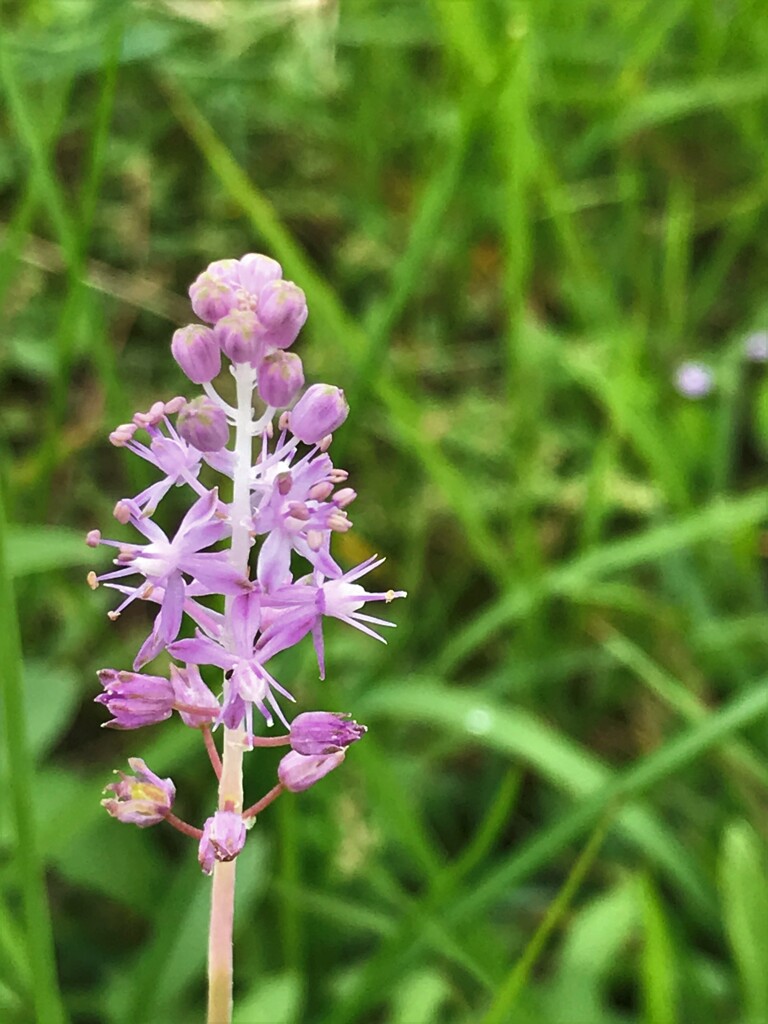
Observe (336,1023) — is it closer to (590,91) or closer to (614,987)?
(614,987)

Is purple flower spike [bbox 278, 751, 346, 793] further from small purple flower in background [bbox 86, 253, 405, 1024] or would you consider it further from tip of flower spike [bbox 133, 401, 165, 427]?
tip of flower spike [bbox 133, 401, 165, 427]

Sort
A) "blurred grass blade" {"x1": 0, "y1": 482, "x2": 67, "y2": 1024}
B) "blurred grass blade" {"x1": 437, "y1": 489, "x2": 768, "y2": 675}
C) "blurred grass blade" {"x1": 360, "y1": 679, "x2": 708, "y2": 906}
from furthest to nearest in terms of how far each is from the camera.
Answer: "blurred grass blade" {"x1": 437, "y1": 489, "x2": 768, "y2": 675} → "blurred grass blade" {"x1": 360, "y1": 679, "x2": 708, "y2": 906} → "blurred grass blade" {"x1": 0, "y1": 482, "x2": 67, "y2": 1024}

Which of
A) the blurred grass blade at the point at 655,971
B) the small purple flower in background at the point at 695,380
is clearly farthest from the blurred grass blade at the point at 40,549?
the small purple flower in background at the point at 695,380

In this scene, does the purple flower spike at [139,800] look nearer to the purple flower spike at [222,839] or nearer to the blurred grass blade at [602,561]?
the purple flower spike at [222,839]

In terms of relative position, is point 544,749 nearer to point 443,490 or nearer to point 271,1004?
point 443,490

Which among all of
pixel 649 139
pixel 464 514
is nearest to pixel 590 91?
pixel 649 139

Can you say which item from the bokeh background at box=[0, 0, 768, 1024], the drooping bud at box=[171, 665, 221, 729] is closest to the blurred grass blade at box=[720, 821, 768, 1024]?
the bokeh background at box=[0, 0, 768, 1024]

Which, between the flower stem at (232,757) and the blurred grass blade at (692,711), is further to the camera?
the blurred grass blade at (692,711)
